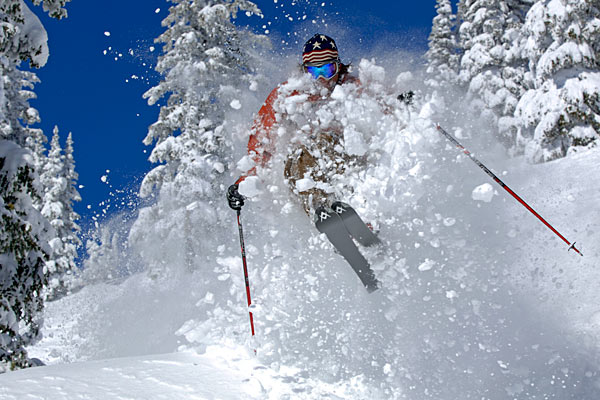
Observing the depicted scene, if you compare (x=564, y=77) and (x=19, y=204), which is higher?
(x=19, y=204)

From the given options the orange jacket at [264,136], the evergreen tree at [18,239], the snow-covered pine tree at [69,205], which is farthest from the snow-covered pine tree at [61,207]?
the orange jacket at [264,136]

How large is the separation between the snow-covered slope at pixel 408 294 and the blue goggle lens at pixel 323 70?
1.08 feet

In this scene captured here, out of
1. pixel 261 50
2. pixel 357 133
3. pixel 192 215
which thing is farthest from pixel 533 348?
pixel 261 50

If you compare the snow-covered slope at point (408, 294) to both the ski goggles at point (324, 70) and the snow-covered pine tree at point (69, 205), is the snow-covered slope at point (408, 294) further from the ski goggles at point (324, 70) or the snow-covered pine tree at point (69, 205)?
the snow-covered pine tree at point (69, 205)

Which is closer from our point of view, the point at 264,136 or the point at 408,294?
the point at 408,294

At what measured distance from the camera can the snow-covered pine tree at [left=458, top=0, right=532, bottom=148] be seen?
20.0 meters

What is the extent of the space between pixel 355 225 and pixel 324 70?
238cm

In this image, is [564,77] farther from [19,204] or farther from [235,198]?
[19,204]

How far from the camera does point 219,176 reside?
15.0 meters

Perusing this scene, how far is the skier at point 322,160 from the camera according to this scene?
191 inches

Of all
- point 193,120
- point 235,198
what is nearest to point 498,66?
point 193,120

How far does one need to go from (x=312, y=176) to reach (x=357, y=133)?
0.79 m

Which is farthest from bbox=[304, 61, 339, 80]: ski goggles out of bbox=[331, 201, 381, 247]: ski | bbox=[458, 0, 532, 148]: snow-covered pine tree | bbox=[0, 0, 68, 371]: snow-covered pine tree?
bbox=[458, 0, 532, 148]: snow-covered pine tree

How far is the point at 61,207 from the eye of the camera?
2608 centimetres
